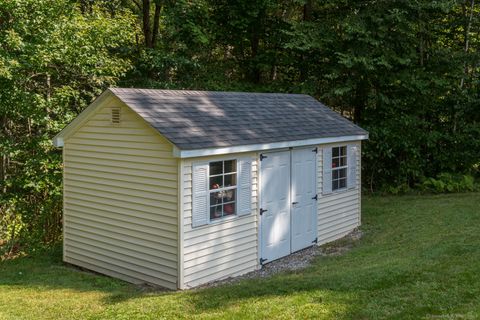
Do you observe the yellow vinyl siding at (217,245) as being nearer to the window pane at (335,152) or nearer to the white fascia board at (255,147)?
the white fascia board at (255,147)

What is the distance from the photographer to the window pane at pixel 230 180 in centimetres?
844

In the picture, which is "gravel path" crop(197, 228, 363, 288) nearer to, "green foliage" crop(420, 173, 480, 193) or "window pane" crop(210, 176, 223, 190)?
"window pane" crop(210, 176, 223, 190)

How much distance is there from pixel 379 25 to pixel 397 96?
2.49 metres

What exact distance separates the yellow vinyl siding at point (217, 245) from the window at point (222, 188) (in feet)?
0.45

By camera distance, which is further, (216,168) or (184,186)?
(216,168)

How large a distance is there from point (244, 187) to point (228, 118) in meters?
1.34

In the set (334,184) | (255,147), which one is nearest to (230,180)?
(255,147)

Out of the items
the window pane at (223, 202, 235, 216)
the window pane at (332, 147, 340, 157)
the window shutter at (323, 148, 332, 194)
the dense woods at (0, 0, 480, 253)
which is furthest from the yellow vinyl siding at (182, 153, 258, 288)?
the dense woods at (0, 0, 480, 253)

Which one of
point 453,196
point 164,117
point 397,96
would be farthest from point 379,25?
point 164,117

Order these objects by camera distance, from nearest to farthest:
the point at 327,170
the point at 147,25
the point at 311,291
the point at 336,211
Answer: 1. the point at 311,291
2. the point at 327,170
3. the point at 336,211
4. the point at 147,25

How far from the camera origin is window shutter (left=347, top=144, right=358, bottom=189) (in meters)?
11.7

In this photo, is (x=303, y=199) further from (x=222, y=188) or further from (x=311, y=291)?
(x=311, y=291)

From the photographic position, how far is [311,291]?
21.5 ft

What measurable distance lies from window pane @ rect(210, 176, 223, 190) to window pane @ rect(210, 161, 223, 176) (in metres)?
0.09
